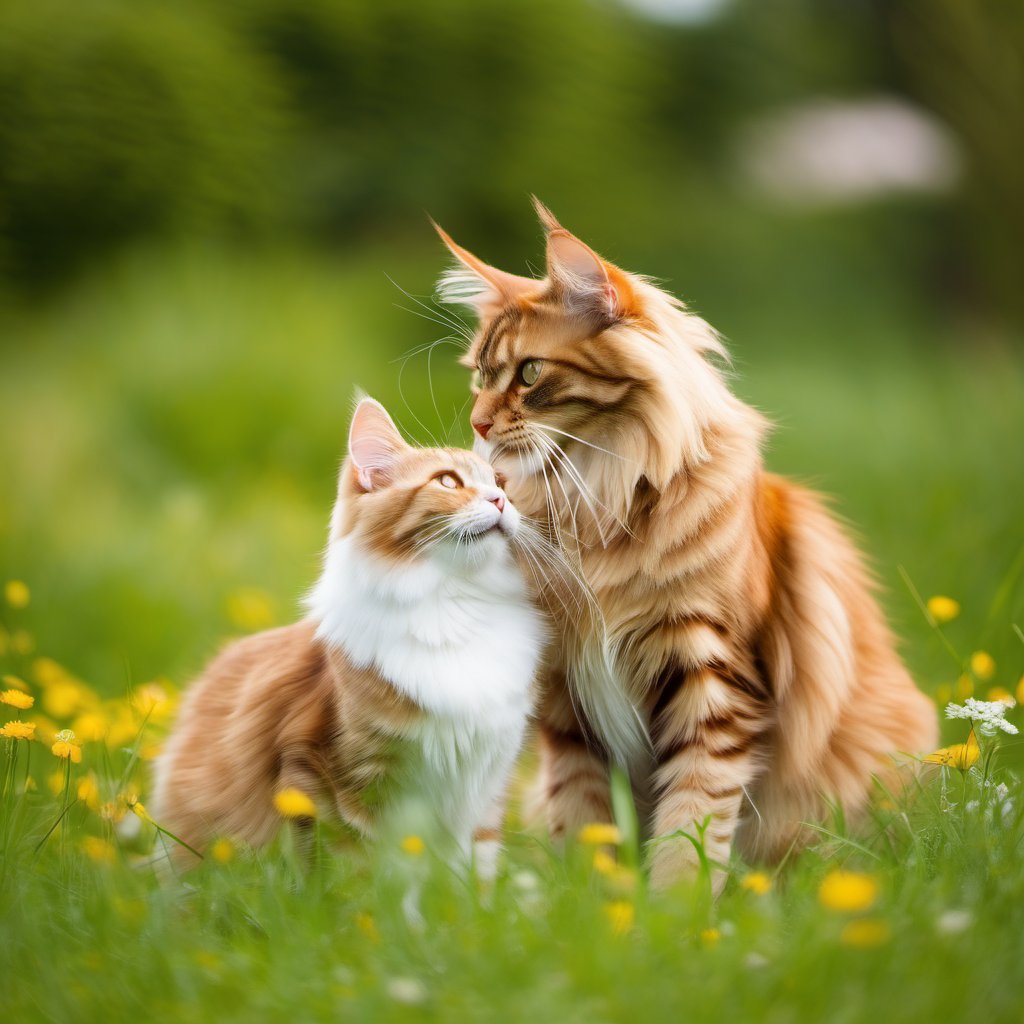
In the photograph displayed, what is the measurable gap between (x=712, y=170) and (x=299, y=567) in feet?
28.2

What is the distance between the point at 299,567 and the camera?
5.21 m

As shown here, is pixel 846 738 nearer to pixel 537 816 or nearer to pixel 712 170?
pixel 537 816

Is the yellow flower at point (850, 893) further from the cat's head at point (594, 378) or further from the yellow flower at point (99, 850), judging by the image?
the yellow flower at point (99, 850)

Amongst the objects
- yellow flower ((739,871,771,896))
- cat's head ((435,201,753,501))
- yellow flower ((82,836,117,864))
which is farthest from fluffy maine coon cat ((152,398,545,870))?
yellow flower ((739,871,771,896))

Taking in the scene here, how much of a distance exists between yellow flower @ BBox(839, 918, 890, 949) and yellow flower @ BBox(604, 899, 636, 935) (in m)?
0.37

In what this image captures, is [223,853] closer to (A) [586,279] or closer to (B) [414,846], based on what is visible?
(B) [414,846]

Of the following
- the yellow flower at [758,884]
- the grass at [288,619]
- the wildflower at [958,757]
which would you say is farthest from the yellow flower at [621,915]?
the wildflower at [958,757]

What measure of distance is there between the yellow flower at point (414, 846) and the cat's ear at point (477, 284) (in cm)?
142

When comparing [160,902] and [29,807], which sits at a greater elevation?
[160,902]

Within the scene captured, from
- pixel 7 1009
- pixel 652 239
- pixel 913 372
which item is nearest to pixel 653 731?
pixel 7 1009

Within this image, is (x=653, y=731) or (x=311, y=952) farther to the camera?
(x=653, y=731)

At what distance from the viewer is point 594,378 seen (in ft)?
8.75

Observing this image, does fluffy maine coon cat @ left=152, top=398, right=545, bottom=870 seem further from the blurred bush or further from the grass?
the blurred bush

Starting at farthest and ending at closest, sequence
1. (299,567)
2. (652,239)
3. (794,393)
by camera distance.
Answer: (652,239), (794,393), (299,567)
